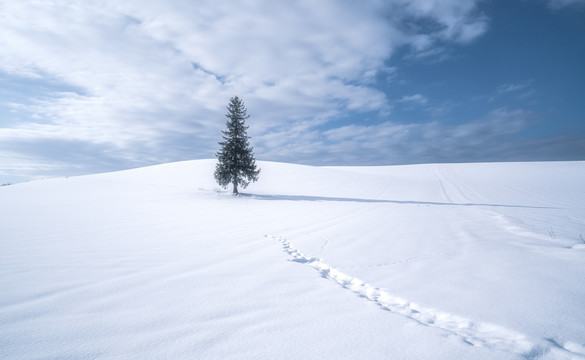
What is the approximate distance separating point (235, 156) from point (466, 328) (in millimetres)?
15987

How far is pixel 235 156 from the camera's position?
1662cm

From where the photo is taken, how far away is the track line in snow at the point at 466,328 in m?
1.54

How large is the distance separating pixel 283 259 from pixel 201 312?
166 cm

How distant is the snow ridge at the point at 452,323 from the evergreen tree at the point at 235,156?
14.3 meters

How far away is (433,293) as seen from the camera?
2375 millimetres

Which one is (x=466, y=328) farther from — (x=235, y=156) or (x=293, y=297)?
(x=235, y=156)

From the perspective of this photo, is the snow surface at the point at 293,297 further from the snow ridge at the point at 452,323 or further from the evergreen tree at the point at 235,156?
the evergreen tree at the point at 235,156

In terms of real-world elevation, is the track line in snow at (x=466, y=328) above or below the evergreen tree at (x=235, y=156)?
below

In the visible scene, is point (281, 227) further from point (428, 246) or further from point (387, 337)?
point (387, 337)

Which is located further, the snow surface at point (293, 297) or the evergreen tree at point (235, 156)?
the evergreen tree at point (235, 156)

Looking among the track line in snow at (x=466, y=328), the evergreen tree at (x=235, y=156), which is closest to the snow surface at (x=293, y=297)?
the track line in snow at (x=466, y=328)

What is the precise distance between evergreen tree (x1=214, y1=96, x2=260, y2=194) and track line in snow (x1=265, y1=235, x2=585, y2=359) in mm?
14444

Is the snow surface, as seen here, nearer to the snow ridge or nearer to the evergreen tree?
the snow ridge

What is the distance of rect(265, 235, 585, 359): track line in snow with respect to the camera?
154 cm
